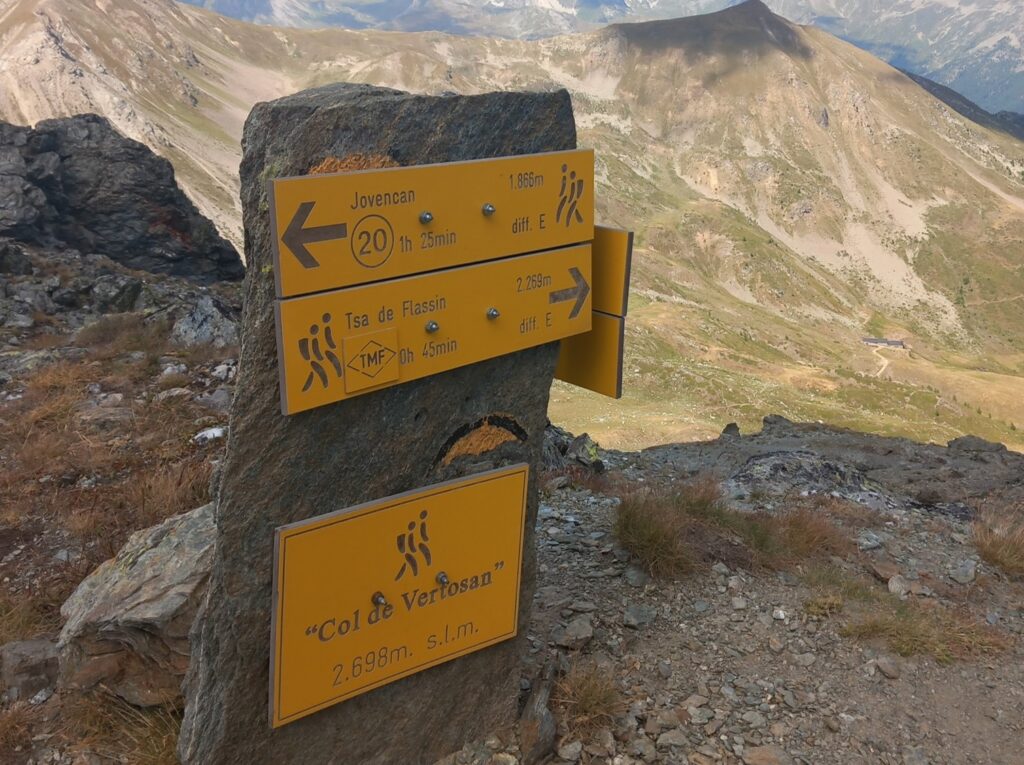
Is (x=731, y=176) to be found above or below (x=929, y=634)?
below

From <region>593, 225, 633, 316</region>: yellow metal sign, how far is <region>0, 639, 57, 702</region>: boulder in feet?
13.4

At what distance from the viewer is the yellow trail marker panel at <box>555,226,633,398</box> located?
3.81m

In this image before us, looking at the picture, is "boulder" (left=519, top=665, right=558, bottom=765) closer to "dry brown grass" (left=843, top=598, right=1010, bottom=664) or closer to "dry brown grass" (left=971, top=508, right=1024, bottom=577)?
"dry brown grass" (left=843, top=598, right=1010, bottom=664)

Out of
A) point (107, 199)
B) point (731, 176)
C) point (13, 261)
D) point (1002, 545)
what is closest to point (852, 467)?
point (1002, 545)

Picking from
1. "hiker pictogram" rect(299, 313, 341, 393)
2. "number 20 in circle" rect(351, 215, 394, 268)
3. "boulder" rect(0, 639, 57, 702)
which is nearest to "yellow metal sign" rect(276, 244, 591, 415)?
"hiker pictogram" rect(299, 313, 341, 393)

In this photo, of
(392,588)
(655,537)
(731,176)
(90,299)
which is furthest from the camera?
(731,176)

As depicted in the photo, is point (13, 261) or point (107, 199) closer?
point (13, 261)

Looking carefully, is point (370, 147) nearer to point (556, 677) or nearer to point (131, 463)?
point (556, 677)

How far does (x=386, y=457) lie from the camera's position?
3.35 meters

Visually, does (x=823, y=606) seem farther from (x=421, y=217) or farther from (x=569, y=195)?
(x=421, y=217)

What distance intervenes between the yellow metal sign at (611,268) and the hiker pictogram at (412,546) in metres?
1.54

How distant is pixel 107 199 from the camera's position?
27.9 metres

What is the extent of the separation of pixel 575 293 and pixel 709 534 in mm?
3422

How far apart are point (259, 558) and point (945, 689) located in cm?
460
